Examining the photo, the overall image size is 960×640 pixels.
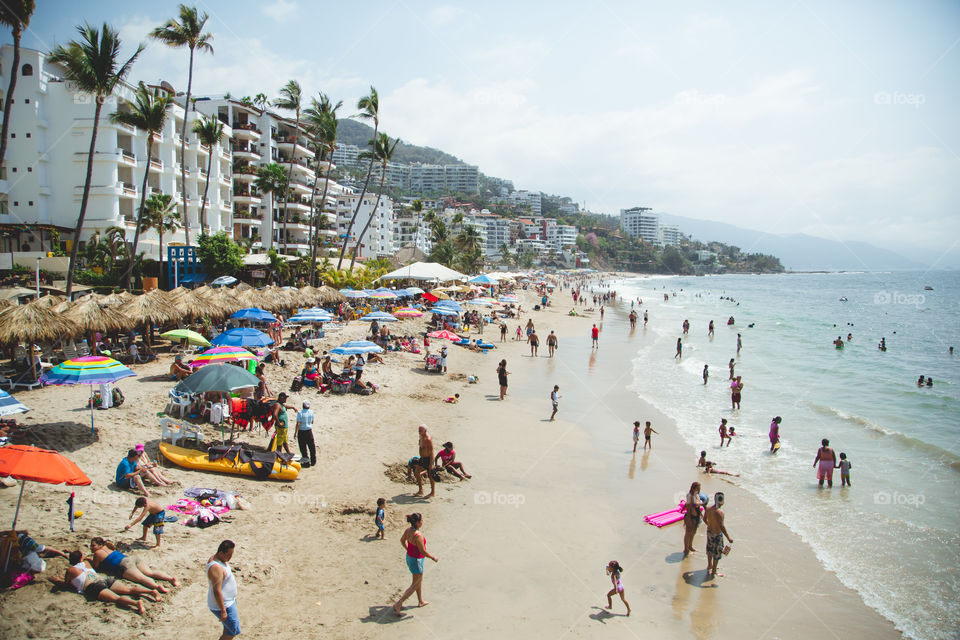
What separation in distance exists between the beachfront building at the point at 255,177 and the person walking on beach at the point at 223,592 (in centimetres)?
4146

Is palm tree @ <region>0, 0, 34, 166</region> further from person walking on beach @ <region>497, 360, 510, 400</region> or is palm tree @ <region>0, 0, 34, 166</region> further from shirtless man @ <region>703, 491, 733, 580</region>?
shirtless man @ <region>703, 491, 733, 580</region>

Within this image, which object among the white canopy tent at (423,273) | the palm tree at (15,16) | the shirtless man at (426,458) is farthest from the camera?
the white canopy tent at (423,273)

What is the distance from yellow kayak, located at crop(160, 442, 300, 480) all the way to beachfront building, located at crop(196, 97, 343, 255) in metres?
36.7

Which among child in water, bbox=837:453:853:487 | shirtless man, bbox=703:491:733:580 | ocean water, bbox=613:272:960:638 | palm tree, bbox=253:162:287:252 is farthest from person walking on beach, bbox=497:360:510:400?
palm tree, bbox=253:162:287:252

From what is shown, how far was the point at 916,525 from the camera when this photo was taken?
399 inches

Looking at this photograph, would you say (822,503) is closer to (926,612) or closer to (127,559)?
(926,612)

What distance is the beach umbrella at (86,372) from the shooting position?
9.27m

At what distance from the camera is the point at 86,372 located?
9.39m

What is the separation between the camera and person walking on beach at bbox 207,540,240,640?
5141 millimetres

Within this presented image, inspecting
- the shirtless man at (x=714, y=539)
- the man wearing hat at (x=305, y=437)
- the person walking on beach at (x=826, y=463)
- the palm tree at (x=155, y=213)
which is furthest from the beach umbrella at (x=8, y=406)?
the palm tree at (x=155, y=213)

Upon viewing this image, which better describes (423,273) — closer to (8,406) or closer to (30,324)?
A: (30,324)

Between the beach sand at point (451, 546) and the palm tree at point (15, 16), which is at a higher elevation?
the palm tree at point (15, 16)

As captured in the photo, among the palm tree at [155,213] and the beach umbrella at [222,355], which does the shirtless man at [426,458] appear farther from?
the palm tree at [155,213]

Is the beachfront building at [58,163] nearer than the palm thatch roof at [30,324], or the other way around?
the palm thatch roof at [30,324]
